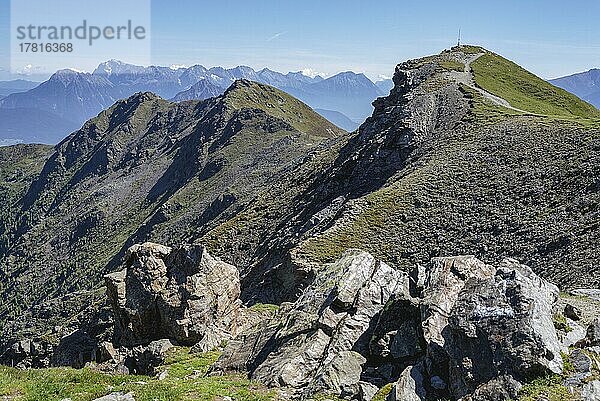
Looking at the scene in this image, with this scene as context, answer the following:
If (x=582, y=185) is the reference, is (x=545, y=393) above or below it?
below

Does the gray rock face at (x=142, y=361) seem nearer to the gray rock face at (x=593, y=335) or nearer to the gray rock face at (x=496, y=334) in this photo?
the gray rock face at (x=496, y=334)

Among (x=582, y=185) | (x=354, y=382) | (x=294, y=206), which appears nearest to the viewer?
(x=354, y=382)

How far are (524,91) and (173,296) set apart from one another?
109 meters

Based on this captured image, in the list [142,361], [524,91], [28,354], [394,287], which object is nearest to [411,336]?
[394,287]

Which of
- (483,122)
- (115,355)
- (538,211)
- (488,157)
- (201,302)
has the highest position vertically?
(483,122)

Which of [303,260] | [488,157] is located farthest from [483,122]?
[303,260]

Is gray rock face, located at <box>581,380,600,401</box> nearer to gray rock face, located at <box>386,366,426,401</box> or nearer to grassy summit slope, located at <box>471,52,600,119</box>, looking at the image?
gray rock face, located at <box>386,366,426,401</box>

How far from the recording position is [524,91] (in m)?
119

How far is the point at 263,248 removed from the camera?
3113 inches

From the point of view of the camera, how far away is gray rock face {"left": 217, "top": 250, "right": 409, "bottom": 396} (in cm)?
2095

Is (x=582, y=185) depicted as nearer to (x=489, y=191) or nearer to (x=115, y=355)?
(x=489, y=191)

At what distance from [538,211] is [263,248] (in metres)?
41.3

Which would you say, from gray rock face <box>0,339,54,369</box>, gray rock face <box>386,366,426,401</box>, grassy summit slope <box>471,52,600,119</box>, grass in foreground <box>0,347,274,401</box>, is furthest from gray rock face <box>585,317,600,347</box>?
grassy summit slope <box>471,52,600,119</box>

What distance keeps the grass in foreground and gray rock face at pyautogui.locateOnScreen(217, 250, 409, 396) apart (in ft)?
4.48
